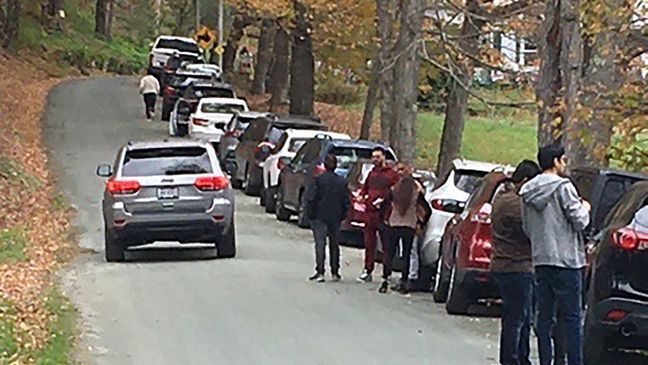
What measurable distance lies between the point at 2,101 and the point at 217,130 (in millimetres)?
10353

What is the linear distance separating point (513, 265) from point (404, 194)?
19.8ft

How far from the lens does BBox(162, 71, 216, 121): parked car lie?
4722 cm

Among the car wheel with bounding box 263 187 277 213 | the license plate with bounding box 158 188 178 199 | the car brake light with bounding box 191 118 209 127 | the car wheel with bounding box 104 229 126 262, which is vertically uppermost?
the license plate with bounding box 158 188 178 199

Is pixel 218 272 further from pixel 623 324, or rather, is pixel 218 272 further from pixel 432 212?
pixel 623 324

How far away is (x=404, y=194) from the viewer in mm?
17750

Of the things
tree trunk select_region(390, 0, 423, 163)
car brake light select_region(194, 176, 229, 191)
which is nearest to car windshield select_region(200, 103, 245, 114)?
tree trunk select_region(390, 0, 423, 163)

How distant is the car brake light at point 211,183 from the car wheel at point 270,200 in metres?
7.88

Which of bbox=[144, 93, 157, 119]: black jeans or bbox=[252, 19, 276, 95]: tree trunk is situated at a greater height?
bbox=[252, 19, 276, 95]: tree trunk

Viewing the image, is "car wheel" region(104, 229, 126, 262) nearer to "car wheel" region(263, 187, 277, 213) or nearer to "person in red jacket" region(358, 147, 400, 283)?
"person in red jacket" region(358, 147, 400, 283)

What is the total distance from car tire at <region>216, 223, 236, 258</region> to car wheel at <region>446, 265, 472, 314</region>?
17.2 feet

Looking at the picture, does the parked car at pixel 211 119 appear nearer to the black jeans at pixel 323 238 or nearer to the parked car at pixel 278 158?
the parked car at pixel 278 158

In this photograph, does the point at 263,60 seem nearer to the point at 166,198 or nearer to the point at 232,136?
the point at 232,136

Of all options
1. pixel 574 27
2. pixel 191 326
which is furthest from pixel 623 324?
pixel 574 27

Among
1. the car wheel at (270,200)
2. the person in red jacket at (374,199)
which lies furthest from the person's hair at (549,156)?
the car wheel at (270,200)
